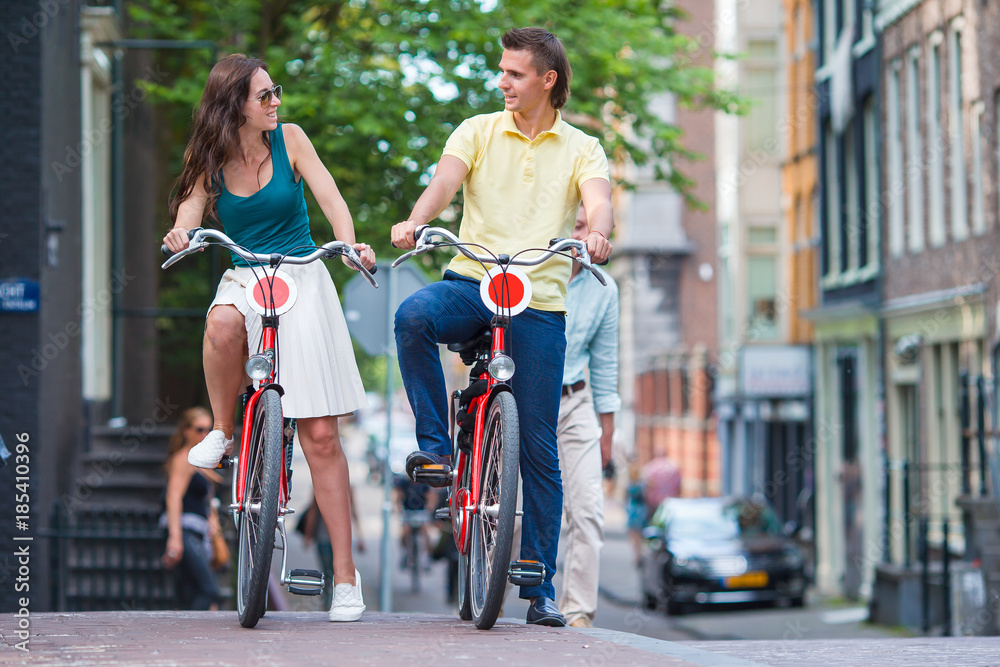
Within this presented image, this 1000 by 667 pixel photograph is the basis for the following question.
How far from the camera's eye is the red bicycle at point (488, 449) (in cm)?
497

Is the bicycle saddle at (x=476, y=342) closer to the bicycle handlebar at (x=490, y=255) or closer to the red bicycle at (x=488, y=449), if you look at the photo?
the red bicycle at (x=488, y=449)

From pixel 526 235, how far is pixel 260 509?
4.71ft

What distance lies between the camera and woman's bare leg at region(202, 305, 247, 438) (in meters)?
5.52

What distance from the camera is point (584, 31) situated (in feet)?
51.9

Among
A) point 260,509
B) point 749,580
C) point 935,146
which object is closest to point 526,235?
point 260,509

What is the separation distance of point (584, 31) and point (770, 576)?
7.89 m

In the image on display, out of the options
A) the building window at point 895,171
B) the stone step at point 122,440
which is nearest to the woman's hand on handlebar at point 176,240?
the stone step at point 122,440

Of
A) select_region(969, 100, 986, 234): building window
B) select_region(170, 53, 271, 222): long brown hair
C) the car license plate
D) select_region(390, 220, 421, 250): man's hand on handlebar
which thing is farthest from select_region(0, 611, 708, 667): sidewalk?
select_region(969, 100, 986, 234): building window

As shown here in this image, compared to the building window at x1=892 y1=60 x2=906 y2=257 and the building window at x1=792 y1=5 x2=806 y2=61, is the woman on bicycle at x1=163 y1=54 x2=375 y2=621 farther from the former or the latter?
the building window at x1=792 y1=5 x2=806 y2=61

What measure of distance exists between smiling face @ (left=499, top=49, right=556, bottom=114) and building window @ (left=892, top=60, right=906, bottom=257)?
58.6 feet

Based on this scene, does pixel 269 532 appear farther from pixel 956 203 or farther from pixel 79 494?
pixel 956 203

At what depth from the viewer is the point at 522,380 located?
213 inches

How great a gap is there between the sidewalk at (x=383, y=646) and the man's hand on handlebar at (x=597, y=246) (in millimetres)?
1337

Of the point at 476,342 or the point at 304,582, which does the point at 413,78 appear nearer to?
the point at 476,342
